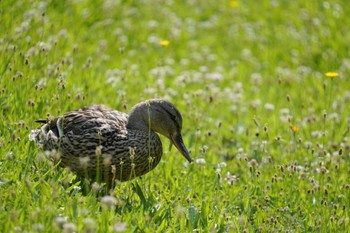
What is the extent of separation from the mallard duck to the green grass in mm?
137

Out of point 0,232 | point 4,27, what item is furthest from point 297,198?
point 4,27

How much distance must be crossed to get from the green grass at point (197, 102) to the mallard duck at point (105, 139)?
5.4 inches

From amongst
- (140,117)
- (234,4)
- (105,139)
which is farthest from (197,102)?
(234,4)

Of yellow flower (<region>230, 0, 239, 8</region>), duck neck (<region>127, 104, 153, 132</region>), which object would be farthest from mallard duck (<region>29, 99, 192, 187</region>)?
yellow flower (<region>230, 0, 239, 8</region>)

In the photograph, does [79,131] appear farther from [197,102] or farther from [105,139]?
[197,102]

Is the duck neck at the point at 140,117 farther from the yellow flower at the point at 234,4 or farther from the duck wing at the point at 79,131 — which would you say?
the yellow flower at the point at 234,4

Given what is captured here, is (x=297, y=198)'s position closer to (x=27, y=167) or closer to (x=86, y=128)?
(x=86, y=128)

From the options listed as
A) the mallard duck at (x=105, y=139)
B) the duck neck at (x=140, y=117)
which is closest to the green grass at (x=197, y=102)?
the mallard duck at (x=105, y=139)

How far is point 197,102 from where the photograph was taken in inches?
323

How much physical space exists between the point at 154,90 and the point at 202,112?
0.55m

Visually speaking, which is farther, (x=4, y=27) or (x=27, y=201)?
(x=4, y=27)

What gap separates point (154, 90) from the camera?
793 cm

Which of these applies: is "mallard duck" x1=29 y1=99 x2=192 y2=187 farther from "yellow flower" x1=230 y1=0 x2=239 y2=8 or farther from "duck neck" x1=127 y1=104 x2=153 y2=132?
"yellow flower" x1=230 y1=0 x2=239 y2=8

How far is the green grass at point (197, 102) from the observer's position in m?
5.27
